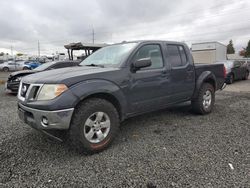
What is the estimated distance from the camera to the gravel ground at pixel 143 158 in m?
2.34

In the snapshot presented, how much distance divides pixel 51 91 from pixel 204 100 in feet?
12.3

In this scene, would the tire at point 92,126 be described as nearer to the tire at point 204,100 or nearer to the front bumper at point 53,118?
the front bumper at point 53,118

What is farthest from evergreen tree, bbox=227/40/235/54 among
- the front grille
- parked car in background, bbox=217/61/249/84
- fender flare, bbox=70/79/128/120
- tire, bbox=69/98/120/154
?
the front grille

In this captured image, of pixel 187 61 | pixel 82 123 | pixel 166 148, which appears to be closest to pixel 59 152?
pixel 82 123

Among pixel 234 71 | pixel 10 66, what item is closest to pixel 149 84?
pixel 234 71

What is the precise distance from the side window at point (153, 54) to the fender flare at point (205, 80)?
1.30 m

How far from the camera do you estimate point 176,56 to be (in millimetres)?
4309

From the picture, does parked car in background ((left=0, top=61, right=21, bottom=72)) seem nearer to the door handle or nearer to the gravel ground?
the gravel ground

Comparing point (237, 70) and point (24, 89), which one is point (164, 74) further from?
point (237, 70)

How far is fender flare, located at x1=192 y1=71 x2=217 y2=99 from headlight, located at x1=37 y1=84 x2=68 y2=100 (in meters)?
3.18

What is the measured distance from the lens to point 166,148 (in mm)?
3145

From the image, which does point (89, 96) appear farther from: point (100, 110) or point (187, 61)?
point (187, 61)

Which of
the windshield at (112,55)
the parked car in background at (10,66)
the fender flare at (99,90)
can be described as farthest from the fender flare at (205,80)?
the parked car in background at (10,66)

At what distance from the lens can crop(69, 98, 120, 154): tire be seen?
109 inches
